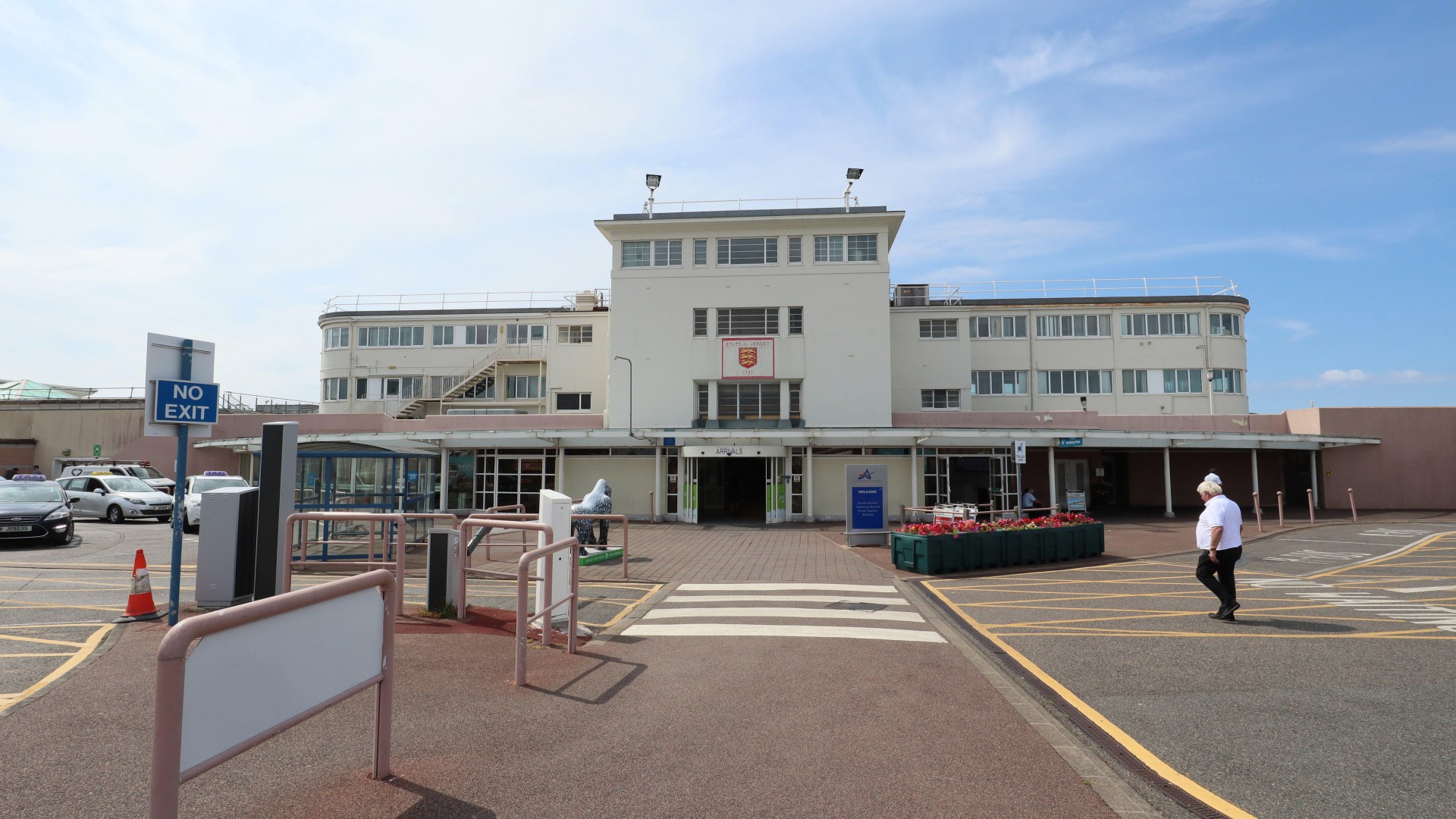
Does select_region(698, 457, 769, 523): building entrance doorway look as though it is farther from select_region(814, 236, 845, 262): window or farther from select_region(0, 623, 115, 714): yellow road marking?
select_region(0, 623, 115, 714): yellow road marking

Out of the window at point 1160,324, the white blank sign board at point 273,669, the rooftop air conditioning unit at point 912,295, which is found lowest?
the white blank sign board at point 273,669

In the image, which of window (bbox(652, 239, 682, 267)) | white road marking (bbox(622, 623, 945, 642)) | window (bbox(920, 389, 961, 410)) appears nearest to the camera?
white road marking (bbox(622, 623, 945, 642))

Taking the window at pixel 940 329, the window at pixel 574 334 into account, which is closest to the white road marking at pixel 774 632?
the window at pixel 940 329

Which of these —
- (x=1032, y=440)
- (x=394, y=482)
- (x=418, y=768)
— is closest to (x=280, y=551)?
(x=418, y=768)

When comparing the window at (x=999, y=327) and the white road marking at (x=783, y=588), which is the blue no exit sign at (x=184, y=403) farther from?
the window at (x=999, y=327)

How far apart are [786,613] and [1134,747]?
5076 millimetres

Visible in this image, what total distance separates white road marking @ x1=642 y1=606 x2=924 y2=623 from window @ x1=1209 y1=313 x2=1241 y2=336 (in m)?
35.8

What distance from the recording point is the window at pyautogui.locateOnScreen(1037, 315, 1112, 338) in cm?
3825

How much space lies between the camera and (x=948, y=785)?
4402 mm

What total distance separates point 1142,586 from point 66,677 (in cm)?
1353

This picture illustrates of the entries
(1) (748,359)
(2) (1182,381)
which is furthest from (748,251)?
(2) (1182,381)

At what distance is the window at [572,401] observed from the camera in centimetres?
3759

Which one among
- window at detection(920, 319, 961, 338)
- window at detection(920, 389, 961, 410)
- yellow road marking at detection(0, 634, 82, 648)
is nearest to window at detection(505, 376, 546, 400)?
window at detection(920, 389, 961, 410)

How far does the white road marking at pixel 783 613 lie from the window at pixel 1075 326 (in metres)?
32.0
